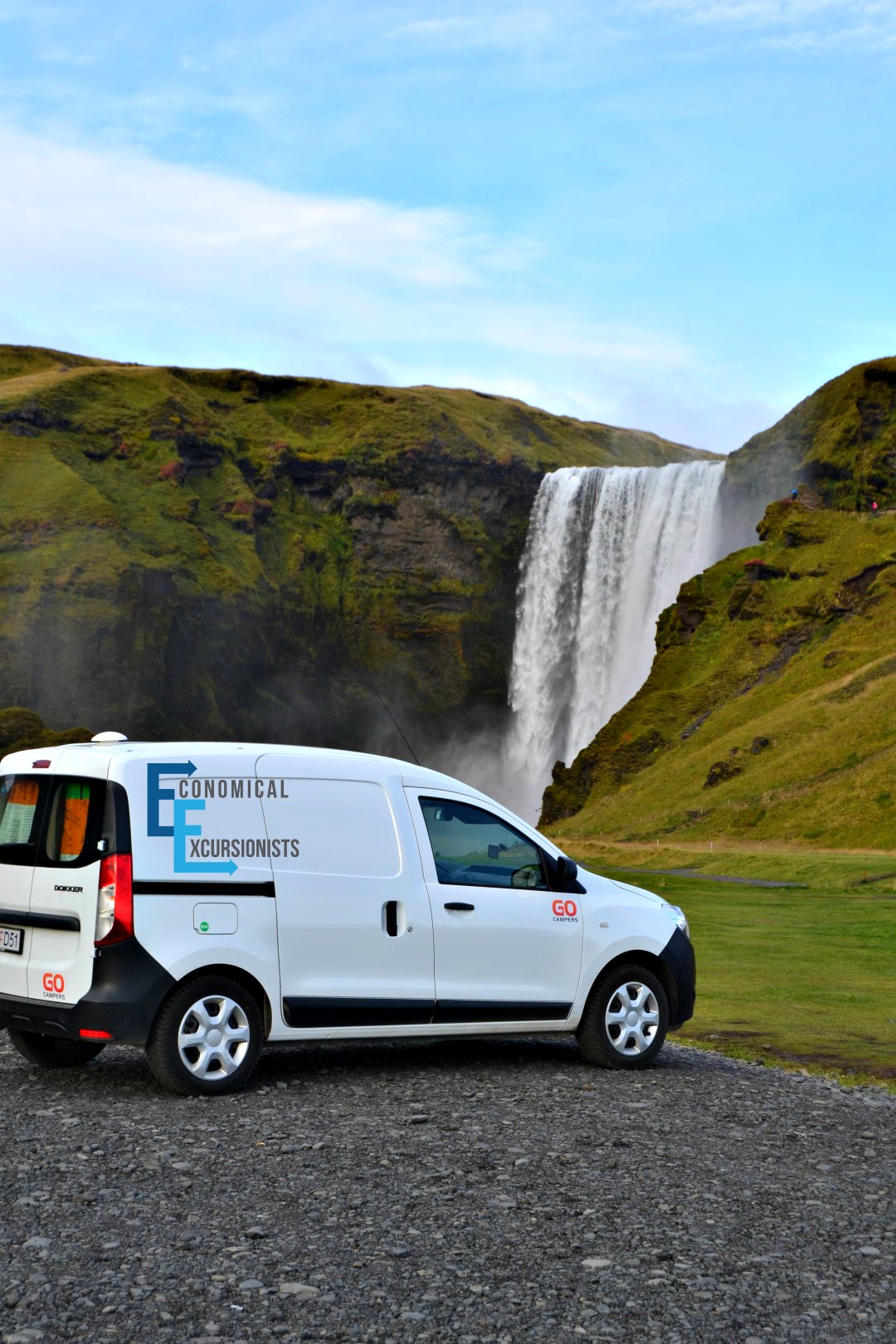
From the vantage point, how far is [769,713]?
80188 mm

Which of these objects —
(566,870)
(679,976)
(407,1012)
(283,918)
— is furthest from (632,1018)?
(283,918)

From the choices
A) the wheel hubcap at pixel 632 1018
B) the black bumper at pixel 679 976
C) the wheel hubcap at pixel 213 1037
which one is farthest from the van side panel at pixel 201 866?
the black bumper at pixel 679 976

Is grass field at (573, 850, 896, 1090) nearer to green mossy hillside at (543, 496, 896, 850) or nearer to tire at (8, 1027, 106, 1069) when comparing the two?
tire at (8, 1027, 106, 1069)

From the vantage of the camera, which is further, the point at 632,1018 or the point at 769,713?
the point at 769,713

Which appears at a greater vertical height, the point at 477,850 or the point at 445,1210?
the point at 477,850

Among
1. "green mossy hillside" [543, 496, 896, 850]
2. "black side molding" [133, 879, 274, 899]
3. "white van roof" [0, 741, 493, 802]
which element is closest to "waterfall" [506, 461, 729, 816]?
"green mossy hillside" [543, 496, 896, 850]

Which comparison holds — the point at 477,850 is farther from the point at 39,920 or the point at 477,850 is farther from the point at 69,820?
the point at 39,920

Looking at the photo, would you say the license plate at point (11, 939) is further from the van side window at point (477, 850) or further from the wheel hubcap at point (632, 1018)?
the wheel hubcap at point (632, 1018)

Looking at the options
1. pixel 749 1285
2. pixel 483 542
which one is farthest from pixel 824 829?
pixel 483 542

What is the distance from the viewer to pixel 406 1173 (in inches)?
314

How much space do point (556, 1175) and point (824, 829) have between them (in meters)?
56.9

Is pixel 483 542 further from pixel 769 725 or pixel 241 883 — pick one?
pixel 241 883

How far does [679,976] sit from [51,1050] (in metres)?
5.30

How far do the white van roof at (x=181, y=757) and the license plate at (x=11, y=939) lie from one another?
1.23 meters
